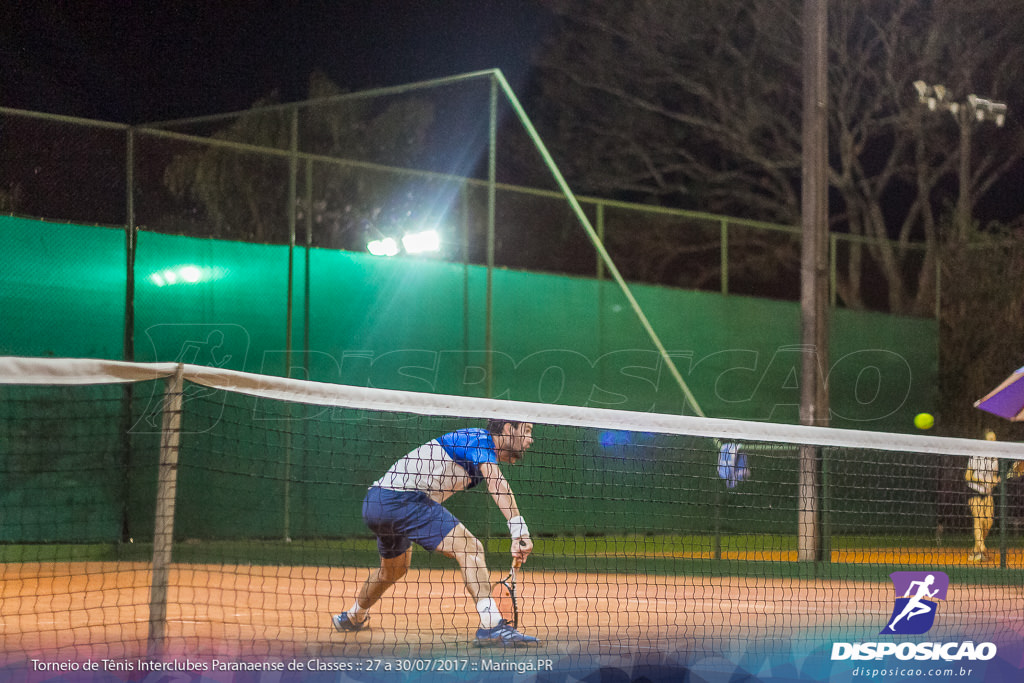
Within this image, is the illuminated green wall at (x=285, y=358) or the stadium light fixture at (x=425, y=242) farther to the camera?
the stadium light fixture at (x=425, y=242)

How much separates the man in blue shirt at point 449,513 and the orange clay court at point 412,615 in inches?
9.3

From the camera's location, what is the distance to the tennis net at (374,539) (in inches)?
245

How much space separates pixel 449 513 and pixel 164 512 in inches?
71.5

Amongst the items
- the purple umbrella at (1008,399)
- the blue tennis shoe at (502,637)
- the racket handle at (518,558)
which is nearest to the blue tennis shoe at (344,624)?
the blue tennis shoe at (502,637)

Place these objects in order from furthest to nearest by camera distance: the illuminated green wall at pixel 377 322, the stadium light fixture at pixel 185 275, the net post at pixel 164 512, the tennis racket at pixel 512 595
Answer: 1. the stadium light fixture at pixel 185 275
2. the illuminated green wall at pixel 377 322
3. the tennis racket at pixel 512 595
4. the net post at pixel 164 512

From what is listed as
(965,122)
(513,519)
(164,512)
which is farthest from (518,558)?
(965,122)

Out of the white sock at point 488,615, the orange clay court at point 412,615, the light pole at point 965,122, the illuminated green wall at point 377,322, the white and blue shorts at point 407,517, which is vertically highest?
the light pole at point 965,122

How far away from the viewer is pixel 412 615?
7.89m

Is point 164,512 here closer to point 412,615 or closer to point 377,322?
point 412,615

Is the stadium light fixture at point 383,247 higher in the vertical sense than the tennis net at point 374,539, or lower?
higher

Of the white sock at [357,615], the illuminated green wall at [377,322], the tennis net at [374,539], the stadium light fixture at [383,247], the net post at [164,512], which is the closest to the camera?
the net post at [164,512]

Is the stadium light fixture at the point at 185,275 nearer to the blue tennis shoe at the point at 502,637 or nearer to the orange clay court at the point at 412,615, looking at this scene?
the orange clay court at the point at 412,615

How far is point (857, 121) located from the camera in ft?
82.0

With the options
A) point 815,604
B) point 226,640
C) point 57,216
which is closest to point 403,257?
point 57,216
